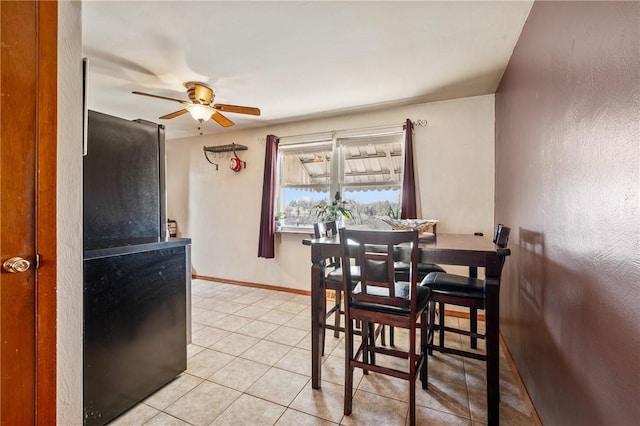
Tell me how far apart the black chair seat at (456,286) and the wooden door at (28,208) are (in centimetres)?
187

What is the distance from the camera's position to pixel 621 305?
2.72 feet

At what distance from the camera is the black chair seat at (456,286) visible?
171cm

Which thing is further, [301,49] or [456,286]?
[301,49]

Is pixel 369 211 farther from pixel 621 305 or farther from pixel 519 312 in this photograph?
pixel 621 305

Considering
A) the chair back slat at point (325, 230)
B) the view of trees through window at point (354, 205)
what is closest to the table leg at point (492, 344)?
the chair back slat at point (325, 230)

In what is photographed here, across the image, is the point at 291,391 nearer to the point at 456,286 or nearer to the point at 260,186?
the point at 456,286

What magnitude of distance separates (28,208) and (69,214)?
120 millimetres

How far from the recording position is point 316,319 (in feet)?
5.95

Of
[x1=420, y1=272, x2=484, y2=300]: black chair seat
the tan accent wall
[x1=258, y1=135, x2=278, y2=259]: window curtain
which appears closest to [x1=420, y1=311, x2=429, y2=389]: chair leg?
[x1=420, y1=272, x2=484, y2=300]: black chair seat

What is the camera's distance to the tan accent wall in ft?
2.62

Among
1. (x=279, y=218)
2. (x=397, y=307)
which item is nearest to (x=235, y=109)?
(x=279, y=218)

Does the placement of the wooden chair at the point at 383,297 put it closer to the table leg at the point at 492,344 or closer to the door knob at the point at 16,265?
the table leg at the point at 492,344

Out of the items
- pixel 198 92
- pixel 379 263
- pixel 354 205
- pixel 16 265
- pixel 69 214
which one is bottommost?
pixel 379 263

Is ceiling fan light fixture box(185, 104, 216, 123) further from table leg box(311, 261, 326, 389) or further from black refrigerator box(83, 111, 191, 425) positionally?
table leg box(311, 261, 326, 389)
